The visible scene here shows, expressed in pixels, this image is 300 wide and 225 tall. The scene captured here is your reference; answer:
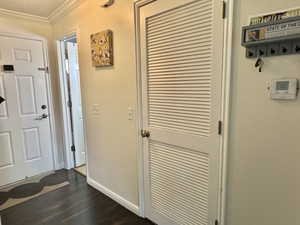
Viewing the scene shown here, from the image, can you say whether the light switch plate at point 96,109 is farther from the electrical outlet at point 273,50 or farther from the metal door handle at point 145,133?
the electrical outlet at point 273,50

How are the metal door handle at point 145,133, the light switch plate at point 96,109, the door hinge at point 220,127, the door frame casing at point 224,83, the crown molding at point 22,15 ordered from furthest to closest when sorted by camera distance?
the crown molding at point 22,15 < the light switch plate at point 96,109 < the metal door handle at point 145,133 < the door hinge at point 220,127 < the door frame casing at point 224,83

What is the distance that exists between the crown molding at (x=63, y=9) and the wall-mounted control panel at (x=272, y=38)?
212cm

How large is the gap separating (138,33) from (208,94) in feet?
2.95

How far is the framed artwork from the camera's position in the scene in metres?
2.00

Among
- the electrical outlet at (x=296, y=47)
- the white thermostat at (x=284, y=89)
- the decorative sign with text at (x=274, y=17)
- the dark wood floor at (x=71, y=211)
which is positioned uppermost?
the decorative sign with text at (x=274, y=17)

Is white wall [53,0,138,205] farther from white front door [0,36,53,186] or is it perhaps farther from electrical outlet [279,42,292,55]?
electrical outlet [279,42,292,55]

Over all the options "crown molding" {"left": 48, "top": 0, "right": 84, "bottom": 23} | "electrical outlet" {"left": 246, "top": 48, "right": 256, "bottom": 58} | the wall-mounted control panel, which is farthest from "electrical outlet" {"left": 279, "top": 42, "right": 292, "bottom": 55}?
"crown molding" {"left": 48, "top": 0, "right": 84, "bottom": 23}

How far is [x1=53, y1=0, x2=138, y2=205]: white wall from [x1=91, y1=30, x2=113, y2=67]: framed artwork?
6 cm

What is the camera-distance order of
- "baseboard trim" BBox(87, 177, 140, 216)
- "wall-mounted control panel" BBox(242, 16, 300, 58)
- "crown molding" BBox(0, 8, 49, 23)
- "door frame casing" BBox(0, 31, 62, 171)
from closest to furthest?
"wall-mounted control panel" BBox(242, 16, 300, 58), "baseboard trim" BBox(87, 177, 140, 216), "crown molding" BBox(0, 8, 49, 23), "door frame casing" BBox(0, 31, 62, 171)

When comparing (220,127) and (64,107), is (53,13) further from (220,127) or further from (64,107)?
(220,127)

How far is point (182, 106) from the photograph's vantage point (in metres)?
1.50

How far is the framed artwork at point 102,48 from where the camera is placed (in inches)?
78.6

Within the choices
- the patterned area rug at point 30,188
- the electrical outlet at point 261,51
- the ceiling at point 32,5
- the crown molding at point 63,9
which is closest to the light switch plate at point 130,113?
the electrical outlet at point 261,51

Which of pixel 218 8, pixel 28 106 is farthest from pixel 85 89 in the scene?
pixel 218 8
